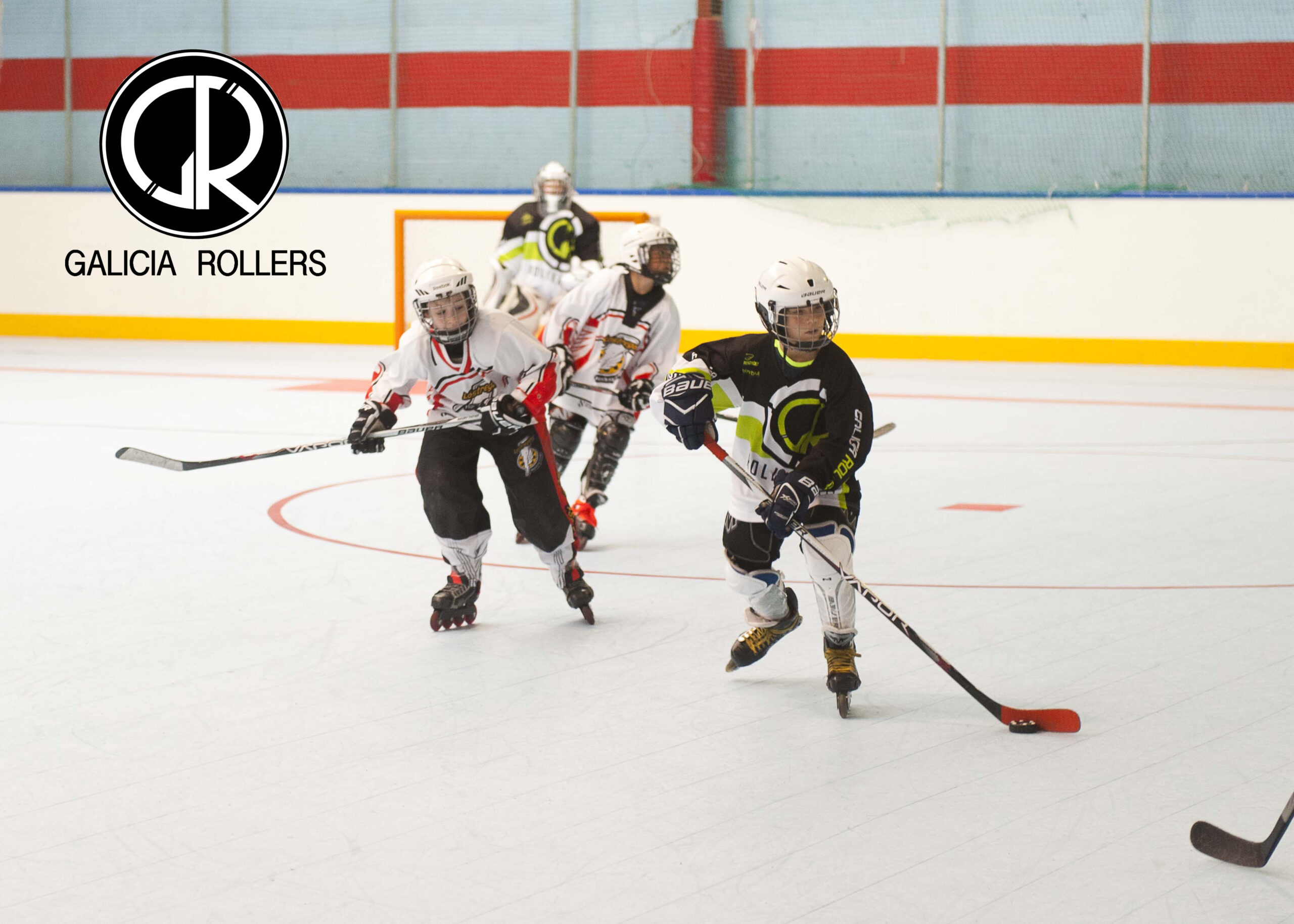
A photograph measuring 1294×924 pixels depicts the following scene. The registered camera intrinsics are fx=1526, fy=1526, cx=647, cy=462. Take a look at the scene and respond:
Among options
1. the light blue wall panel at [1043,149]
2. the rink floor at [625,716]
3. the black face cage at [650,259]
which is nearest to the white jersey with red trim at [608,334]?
the black face cage at [650,259]

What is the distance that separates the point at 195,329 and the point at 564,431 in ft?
31.0

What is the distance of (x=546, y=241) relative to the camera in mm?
9625

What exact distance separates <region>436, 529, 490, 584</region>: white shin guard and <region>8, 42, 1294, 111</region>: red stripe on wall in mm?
9302

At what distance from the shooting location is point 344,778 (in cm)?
294

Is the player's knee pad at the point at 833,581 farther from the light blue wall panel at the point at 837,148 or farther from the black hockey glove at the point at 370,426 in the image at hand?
the light blue wall panel at the point at 837,148

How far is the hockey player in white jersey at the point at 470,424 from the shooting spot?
4207 mm

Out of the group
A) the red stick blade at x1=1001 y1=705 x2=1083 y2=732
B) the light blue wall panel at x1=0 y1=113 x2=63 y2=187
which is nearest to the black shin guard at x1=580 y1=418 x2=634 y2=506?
the red stick blade at x1=1001 y1=705 x2=1083 y2=732

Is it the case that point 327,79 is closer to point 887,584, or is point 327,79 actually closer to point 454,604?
point 887,584

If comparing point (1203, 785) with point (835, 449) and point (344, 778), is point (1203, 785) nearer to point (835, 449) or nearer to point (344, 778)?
point (835, 449)

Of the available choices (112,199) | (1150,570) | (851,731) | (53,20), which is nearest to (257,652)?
(851,731)

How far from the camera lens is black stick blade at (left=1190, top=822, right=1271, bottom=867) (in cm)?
247

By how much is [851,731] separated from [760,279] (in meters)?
1.05

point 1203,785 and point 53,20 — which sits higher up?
point 53,20

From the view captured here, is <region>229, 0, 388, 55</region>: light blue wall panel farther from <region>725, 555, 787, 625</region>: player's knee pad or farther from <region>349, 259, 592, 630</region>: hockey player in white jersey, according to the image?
<region>725, 555, 787, 625</region>: player's knee pad
